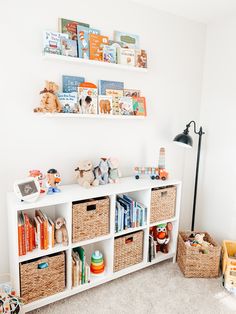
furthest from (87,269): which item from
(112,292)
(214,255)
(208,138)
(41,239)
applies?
(208,138)

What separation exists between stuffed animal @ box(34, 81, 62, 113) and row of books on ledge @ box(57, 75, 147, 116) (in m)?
0.07

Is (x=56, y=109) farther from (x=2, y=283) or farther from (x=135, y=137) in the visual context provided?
(x=2, y=283)

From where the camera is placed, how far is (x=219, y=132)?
2680 mm

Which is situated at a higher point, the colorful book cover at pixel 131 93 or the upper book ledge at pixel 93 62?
the upper book ledge at pixel 93 62

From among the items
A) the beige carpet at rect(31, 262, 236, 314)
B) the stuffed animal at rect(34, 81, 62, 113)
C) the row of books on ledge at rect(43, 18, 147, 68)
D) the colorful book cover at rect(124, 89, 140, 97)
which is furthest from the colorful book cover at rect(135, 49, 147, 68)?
the beige carpet at rect(31, 262, 236, 314)

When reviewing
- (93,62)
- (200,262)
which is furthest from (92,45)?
(200,262)

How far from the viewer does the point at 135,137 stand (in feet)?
8.16

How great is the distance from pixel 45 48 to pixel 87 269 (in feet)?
5.45

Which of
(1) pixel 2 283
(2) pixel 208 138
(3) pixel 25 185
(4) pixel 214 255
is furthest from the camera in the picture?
(2) pixel 208 138

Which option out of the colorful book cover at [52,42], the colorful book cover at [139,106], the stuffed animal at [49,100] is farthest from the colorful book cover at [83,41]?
the colorful book cover at [139,106]

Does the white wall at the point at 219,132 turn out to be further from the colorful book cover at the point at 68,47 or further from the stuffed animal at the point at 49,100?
the stuffed animal at the point at 49,100

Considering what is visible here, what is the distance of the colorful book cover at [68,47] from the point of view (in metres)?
1.95

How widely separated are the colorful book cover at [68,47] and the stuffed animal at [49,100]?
0.26m

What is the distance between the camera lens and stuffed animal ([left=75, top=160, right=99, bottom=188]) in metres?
2.08
